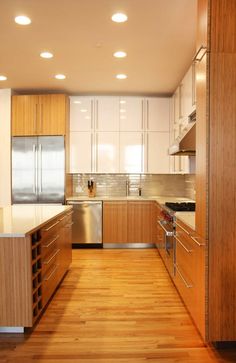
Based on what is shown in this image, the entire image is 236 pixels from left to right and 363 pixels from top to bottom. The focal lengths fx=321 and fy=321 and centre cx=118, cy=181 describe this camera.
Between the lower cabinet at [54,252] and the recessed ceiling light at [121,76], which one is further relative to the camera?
the recessed ceiling light at [121,76]

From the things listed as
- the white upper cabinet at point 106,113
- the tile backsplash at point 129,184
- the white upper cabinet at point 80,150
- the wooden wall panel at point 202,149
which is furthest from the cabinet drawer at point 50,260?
the white upper cabinet at point 106,113

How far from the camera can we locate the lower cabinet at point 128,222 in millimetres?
5492

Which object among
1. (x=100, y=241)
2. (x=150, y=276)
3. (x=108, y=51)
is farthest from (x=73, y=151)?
(x=150, y=276)

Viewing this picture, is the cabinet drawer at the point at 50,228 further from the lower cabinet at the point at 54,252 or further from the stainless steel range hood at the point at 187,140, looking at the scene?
the stainless steel range hood at the point at 187,140

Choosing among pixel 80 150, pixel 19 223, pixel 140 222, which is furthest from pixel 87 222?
pixel 19 223

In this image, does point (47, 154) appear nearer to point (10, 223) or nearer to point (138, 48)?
point (138, 48)

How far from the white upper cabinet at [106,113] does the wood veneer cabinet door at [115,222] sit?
1.38 m

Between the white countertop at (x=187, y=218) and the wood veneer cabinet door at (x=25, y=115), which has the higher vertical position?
the wood veneer cabinet door at (x=25, y=115)

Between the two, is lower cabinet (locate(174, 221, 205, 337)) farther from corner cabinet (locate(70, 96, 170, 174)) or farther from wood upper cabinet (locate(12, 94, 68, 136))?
wood upper cabinet (locate(12, 94, 68, 136))

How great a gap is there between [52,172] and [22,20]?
275cm

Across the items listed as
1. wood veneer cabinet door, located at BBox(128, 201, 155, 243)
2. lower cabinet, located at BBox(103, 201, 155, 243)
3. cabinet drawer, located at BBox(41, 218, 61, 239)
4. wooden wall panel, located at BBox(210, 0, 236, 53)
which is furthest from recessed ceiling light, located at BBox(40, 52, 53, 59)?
wood veneer cabinet door, located at BBox(128, 201, 155, 243)

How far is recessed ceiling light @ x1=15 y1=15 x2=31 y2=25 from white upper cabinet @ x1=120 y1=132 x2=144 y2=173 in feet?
9.49

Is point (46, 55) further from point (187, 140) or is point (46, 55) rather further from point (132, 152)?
point (132, 152)

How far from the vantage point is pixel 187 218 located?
3.04 m
